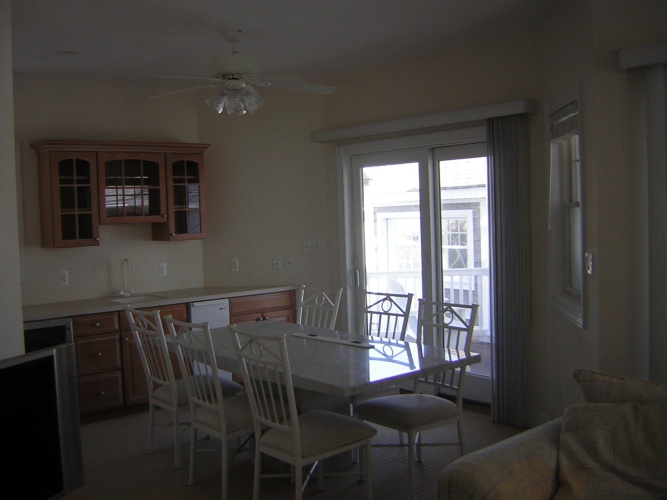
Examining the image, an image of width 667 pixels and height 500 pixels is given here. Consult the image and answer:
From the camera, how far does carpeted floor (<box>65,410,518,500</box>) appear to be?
133 inches

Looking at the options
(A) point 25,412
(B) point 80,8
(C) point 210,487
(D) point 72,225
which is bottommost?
(C) point 210,487

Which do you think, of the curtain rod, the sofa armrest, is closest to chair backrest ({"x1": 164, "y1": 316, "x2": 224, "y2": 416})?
the sofa armrest

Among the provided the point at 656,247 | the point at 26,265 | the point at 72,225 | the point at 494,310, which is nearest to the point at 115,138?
the point at 72,225

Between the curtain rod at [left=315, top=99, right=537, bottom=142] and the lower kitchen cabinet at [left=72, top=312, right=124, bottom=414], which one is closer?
the curtain rod at [left=315, top=99, right=537, bottom=142]

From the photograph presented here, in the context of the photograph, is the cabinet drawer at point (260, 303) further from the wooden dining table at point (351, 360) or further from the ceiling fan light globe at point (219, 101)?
the ceiling fan light globe at point (219, 101)

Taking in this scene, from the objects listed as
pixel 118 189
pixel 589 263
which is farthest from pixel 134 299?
pixel 589 263

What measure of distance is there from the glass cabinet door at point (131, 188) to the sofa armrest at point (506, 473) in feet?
→ 12.3

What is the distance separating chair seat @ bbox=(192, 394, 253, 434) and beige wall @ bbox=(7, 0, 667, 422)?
1.57 metres

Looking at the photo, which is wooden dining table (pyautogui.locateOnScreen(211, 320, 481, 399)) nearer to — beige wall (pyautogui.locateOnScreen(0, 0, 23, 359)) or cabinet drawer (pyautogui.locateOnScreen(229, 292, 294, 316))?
beige wall (pyautogui.locateOnScreen(0, 0, 23, 359))

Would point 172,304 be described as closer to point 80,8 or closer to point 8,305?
point 8,305

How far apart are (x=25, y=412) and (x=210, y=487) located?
57.7 inches

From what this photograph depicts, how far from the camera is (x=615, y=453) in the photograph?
6.82 ft

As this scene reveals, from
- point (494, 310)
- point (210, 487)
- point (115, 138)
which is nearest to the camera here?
point (210, 487)

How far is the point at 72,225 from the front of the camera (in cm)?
488
